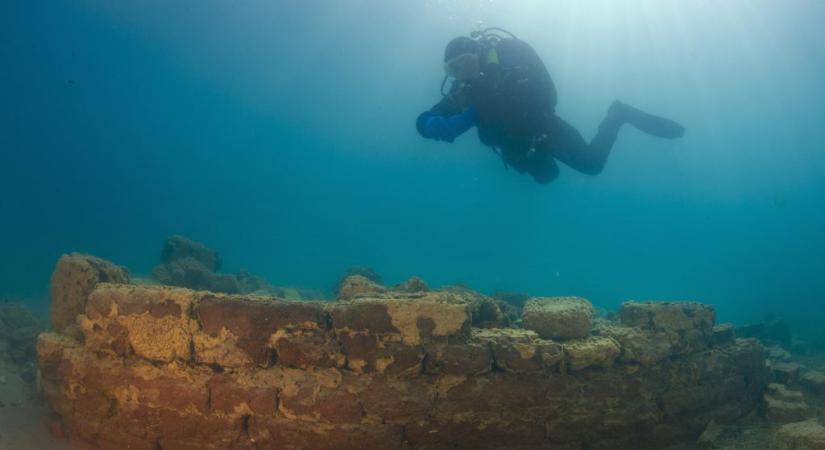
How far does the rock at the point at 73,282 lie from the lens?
4781mm

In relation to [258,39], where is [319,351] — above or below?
below

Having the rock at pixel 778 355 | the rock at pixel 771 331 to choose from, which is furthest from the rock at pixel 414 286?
A: the rock at pixel 771 331

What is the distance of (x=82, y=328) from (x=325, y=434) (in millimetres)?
2615

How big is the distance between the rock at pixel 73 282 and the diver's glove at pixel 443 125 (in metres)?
4.34

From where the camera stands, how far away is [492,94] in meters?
7.10

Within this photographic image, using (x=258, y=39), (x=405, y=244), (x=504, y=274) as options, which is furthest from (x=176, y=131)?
(x=504, y=274)

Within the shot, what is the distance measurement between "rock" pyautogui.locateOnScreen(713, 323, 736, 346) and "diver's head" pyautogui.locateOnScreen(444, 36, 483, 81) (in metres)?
4.81

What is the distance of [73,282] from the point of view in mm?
4805

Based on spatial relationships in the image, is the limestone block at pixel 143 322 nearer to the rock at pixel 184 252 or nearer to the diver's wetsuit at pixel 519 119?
the diver's wetsuit at pixel 519 119

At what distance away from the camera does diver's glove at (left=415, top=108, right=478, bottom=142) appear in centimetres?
648

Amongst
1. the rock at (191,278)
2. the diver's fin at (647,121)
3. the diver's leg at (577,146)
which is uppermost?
the diver's fin at (647,121)

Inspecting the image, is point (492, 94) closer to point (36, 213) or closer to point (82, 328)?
point (82, 328)

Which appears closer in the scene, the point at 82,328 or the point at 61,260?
the point at 82,328

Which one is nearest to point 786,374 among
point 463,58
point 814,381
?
point 814,381
